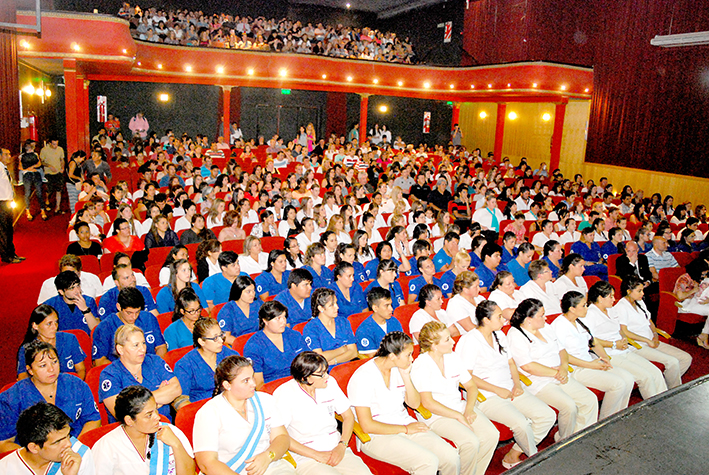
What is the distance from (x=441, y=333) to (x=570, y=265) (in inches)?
107

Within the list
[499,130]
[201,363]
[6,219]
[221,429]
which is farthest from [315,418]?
[499,130]

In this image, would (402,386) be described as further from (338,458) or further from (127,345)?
(127,345)

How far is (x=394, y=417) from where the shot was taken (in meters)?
3.48

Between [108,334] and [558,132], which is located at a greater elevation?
[558,132]

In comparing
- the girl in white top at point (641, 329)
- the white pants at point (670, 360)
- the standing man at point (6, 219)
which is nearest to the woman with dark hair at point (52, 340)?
the standing man at point (6, 219)

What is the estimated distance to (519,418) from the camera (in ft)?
12.2

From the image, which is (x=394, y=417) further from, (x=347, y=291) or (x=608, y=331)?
(x=608, y=331)

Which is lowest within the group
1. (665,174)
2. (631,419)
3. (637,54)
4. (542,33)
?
(631,419)

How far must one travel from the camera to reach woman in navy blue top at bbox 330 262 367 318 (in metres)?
4.99

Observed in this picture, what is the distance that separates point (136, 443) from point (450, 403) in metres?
2.09

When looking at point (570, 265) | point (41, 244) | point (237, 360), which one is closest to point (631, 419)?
point (237, 360)

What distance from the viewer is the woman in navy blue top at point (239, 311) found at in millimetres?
4418

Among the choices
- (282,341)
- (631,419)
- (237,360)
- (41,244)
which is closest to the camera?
(631,419)

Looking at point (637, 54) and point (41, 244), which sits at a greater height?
point (637, 54)
